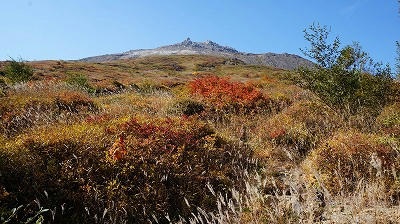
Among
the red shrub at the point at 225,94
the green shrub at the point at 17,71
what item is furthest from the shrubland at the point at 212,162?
the green shrub at the point at 17,71

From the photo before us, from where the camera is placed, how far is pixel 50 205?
584cm

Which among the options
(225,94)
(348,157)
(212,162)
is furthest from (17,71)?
(348,157)

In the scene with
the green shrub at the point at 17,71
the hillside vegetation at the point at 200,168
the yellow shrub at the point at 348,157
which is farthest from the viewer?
the green shrub at the point at 17,71

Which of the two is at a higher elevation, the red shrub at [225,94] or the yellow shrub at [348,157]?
the red shrub at [225,94]

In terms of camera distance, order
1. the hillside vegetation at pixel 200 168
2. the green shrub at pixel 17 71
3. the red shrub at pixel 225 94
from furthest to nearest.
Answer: the green shrub at pixel 17 71 → the red shrub at pixel 225 94 → the hillside vegetation at pixel 200 168

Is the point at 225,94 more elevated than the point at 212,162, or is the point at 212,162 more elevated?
the point at 225,94

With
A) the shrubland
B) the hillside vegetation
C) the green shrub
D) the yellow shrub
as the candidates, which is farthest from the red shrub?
the green shrub

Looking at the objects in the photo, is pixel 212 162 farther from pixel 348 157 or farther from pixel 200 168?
pixel 348 157

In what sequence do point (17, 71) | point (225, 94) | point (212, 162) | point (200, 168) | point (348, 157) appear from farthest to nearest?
point (17, 71) → point (225, 94) → point (212, 162) → point (200, 168) → point (348, 157)

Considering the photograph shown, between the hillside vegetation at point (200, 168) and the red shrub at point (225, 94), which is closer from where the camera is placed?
the hillside vegetation at point (200, 168)

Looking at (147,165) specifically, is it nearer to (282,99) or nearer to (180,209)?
(180,209)

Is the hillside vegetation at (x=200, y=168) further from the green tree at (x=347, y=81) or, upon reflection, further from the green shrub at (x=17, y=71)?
the green shrub at (x=17, y=71)

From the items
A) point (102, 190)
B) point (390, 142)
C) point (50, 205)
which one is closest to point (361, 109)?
point (390, 142)

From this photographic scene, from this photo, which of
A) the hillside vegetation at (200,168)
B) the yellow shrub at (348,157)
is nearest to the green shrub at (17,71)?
the hillside vegetation at (200,168)
